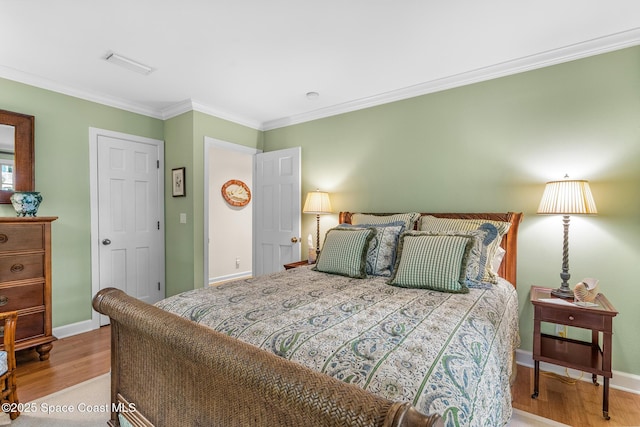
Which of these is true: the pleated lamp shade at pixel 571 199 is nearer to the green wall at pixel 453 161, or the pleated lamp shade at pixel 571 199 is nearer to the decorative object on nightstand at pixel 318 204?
the green wall at pixel 453 161

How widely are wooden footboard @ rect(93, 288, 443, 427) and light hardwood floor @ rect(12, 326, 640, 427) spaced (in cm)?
119

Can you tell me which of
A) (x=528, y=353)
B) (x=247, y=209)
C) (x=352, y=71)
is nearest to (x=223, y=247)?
(x=247, y=209)

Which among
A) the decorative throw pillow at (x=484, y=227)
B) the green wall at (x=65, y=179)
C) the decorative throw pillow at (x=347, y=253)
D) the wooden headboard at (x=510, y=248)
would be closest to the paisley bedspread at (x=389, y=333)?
the decorative throw pillow at (x=484, y=227)

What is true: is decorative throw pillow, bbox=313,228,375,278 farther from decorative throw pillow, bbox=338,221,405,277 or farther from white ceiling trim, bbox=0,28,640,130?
white ceiling trim, bbox=0,28,640,130

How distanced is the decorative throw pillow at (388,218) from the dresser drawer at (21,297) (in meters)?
2.82

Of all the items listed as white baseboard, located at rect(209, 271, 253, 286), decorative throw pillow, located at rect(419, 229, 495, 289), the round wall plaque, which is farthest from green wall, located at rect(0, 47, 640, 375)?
the round wall plaque

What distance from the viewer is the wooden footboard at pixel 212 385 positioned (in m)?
0.66

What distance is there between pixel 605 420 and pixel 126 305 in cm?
273

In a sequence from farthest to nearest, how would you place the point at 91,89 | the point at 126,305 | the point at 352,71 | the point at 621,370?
the point at 91,89, the point at 352,71, the point at 621,370, the point at 126,305

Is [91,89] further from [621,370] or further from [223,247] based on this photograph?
[621,370]

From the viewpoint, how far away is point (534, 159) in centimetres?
245

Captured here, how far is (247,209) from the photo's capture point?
5.82 meters

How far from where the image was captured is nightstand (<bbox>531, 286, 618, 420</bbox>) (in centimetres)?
184

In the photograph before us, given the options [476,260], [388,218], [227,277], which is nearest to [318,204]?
[388,218]
